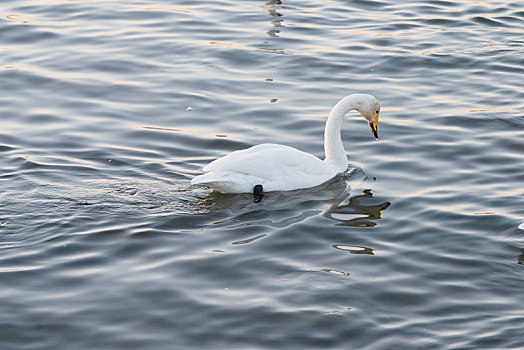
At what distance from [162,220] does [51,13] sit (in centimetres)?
1058

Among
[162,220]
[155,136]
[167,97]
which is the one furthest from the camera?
[167,97]

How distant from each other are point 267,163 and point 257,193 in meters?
0.35

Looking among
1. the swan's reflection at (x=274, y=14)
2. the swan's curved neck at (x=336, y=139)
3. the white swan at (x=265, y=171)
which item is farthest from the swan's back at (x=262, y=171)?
the swan's reflection at (x=274, y=14)

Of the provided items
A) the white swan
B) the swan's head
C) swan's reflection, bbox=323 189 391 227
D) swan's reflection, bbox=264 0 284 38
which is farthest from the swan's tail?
swan's reflection, bbox=264 0 284 38

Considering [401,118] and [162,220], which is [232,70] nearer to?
[401,118]

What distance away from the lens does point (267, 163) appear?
10.4 metres

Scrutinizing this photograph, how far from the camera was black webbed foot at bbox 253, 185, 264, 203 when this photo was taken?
33.9 ft

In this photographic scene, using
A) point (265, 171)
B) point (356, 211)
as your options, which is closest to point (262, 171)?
point (265, 171)

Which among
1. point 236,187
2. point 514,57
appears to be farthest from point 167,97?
point 514,57

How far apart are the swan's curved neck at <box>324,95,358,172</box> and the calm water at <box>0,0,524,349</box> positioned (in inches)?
9.3

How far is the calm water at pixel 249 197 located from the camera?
779 centimetres

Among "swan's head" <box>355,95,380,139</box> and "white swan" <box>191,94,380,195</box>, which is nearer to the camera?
"white swan" <box>191,94,380,195</box>

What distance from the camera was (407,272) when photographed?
8672 mm

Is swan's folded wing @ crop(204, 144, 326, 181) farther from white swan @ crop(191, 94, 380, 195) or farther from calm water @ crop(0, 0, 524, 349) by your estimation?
calm water @ crop(0, 0, 524, 349)
